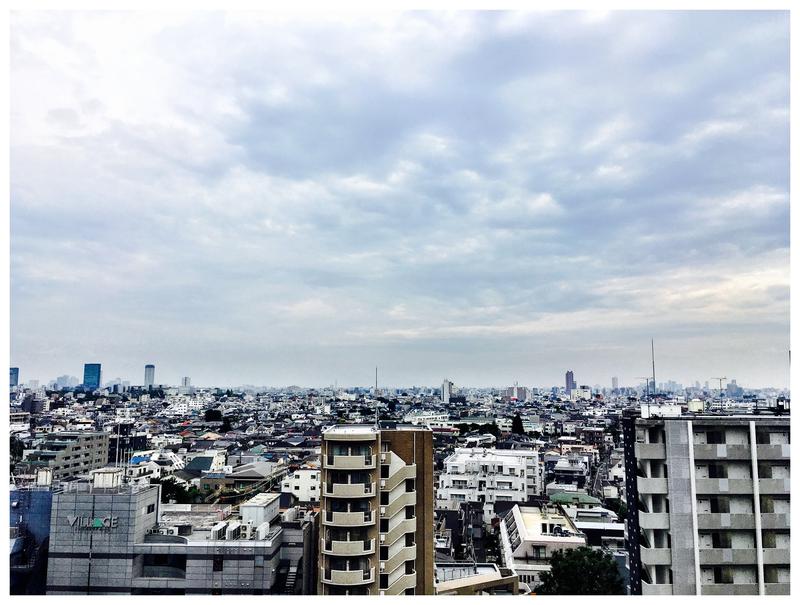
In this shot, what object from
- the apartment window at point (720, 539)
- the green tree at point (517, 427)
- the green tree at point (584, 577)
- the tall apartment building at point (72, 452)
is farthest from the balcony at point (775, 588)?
the green tree at point (517, 427)

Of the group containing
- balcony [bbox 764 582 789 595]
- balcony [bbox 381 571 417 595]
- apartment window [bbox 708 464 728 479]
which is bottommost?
balcony [bbox 381 571 417 595]

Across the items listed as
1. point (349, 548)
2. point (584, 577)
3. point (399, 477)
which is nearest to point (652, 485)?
point (399, 477)

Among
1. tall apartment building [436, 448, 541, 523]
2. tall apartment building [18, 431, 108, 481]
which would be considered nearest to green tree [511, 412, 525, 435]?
tall apartment building [436, 448, 541, 523]

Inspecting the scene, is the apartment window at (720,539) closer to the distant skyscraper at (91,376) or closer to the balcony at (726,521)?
the balcony at (726,521)

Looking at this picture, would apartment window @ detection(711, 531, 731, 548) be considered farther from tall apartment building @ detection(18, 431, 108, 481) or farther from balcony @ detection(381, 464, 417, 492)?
tall apartment building @ detection(18, 431, 108, 481)

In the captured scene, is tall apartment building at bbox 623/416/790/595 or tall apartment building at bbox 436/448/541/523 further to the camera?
tall apartment building at bbox 436/448/541/523
